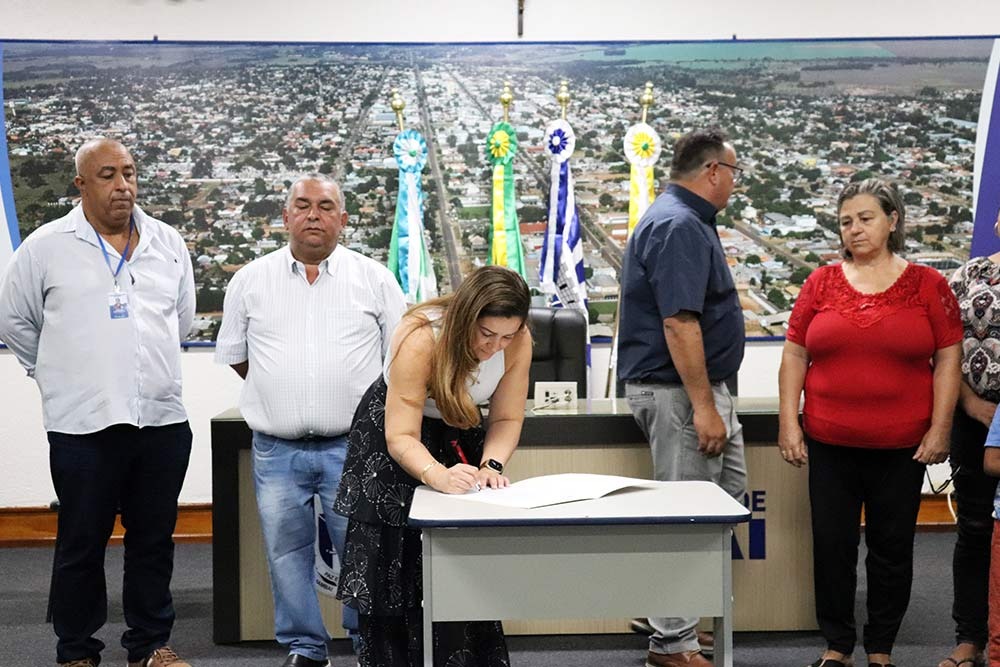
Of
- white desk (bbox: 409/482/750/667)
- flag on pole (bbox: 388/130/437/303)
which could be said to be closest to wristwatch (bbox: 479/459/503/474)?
white desk (bbox: 409/482/750/667)

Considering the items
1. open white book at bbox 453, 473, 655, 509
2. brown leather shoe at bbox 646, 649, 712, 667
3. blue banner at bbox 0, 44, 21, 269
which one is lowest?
brown leather shoe at bbox 646, 649, 712, 667

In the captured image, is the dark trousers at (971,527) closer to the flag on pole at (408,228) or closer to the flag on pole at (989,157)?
the flag on pole at (989,157)

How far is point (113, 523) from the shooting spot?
10.5 feet

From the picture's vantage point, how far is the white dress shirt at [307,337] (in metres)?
Result: 3.18

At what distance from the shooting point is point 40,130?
5195 millimetres

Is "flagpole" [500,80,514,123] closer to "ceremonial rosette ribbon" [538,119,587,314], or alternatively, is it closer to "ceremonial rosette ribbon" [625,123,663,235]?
"ceremonial rosette ribbon" [538,119,587,314]

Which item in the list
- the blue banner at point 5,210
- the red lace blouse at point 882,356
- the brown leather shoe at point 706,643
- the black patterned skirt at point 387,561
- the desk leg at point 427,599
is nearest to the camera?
the desk leg at point 427,599

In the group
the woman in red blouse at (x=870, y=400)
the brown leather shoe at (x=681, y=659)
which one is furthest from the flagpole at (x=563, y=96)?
the brown leather shoe at (x=681, y=659)

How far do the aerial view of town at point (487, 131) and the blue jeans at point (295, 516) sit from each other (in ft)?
7.16

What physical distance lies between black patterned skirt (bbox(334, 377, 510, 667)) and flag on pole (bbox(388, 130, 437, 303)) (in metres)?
2.52

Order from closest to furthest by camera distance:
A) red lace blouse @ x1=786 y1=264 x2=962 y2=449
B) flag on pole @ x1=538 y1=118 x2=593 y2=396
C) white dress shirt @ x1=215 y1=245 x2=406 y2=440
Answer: red lace blouse @ x1=786 y1=264 x2=962 y2=449
white dress shirt @ x1=215 y1=245 x2=406 y2=440
flag on pole @ x1=538 y1=118 x2=593 y2=396

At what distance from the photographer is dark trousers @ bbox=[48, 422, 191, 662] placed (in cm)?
309

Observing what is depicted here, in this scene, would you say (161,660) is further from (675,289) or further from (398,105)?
(398,105)

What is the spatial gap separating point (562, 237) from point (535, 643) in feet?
7.13
